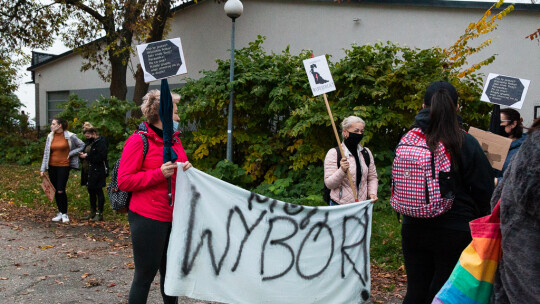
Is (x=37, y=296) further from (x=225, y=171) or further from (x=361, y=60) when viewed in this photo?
(x=361, y=60)

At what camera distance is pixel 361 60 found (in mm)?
9188

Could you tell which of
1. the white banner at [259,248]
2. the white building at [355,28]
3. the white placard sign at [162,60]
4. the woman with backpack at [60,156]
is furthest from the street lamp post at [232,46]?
the white placard sign at [162,60]

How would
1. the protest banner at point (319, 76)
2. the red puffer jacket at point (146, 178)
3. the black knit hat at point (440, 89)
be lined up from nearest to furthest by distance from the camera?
the black knit hat at point (440, 89), the red puffer jacket at point (146, 178), the protest banner at point (319, 76)

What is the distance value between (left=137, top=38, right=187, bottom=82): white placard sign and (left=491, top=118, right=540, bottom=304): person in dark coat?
2.49 m

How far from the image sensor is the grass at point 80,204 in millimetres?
6609

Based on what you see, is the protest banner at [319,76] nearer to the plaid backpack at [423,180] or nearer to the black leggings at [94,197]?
the plaid backpack at [423,180]

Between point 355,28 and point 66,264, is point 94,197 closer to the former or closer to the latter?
point 66,264

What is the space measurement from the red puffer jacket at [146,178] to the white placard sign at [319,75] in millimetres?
2180

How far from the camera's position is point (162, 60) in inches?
146

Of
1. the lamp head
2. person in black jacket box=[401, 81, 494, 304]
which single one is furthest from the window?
person in black jacket box=[401, 81, 494, 304]

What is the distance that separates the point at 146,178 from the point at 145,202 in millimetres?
186

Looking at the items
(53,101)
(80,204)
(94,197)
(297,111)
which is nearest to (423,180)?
(297,111)

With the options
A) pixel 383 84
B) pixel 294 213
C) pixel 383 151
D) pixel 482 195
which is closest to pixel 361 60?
pixel 383 84

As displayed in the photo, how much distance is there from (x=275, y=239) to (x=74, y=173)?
12281mm
